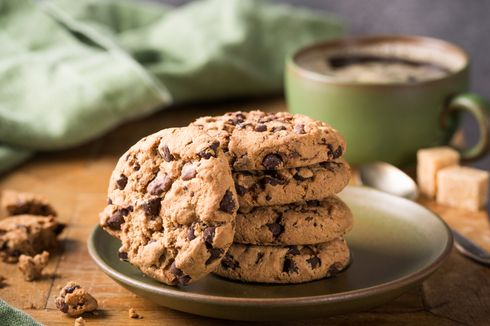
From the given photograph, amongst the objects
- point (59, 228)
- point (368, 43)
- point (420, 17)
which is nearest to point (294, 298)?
point (59, 228)

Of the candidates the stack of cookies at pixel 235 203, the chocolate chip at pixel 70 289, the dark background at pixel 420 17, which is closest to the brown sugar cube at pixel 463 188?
the stack of cookies at pixel 235 203

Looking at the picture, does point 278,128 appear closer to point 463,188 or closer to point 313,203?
point 313,203

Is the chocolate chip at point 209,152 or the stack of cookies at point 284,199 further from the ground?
the chocolate chip at point 209,152

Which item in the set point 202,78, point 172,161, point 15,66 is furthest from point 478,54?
point 172,161

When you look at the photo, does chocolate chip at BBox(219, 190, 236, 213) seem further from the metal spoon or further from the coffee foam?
the coffee foam

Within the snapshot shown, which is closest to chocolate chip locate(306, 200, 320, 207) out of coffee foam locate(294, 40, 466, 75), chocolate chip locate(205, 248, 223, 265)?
chocolate chip locate(205, 248, 223, 265)

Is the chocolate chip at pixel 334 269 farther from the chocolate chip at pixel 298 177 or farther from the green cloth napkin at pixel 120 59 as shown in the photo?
the green cloth napkin at pixel 120 59
